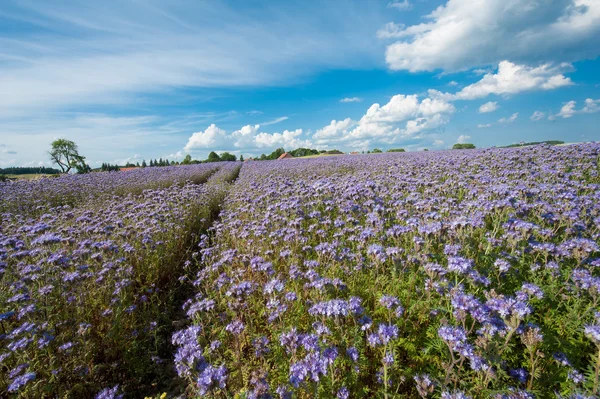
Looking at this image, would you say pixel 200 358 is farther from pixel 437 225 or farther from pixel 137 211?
pixel 137 211

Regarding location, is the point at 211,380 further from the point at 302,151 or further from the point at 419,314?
the point at 302,151

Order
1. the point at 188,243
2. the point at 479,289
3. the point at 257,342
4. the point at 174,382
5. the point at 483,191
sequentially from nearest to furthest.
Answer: the point at 257,342 → the point at 479,289 → the point at 174,382 → the point at 483,191 → the point at 188,243

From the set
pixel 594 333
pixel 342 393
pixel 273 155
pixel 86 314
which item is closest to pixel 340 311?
pixel 342 393

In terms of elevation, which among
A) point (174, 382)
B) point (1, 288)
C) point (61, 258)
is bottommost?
point (174, 382)

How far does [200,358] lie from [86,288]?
311 centimetres

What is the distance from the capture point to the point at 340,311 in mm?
2305

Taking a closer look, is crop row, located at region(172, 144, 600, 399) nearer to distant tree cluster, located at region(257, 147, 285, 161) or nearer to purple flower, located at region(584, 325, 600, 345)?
purple flower, located at region(584, 325, 600, 345)

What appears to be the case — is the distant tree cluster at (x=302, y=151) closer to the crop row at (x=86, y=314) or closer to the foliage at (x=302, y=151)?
the foliage at (x=302, y=151)

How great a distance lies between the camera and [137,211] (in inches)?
274

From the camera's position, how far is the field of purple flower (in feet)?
6.93

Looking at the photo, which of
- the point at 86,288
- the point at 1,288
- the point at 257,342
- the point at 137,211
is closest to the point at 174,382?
the point at 257,342

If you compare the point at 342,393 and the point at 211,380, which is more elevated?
the point at 211,380

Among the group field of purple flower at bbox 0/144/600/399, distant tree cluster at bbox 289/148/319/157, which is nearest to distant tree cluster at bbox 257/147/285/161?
distant tree cluster at bbox 289/148/319/157

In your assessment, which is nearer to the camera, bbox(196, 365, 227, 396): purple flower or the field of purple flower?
bbox(196, 365, 227, 396): purple flower
